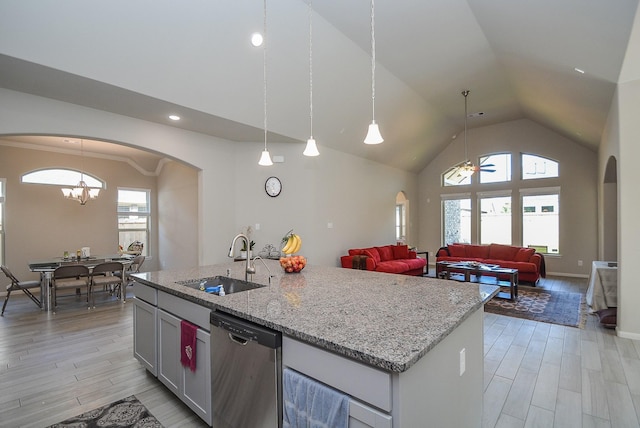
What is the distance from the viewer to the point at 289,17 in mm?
3586

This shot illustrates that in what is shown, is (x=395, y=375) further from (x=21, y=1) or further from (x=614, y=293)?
(x=614, y=293)

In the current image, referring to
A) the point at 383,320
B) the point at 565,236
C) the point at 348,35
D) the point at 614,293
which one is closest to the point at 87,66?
the point at 348,35

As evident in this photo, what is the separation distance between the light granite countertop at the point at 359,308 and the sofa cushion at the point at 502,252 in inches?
223

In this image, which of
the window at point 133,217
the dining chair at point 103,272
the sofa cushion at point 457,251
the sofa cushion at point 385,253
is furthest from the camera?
the window at point 133,217

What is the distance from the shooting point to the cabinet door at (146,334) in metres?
2.52

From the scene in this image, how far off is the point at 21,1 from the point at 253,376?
Answer: 136 inches

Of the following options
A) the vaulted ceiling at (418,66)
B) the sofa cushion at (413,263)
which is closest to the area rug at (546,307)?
the sofa cushion at (413,263)

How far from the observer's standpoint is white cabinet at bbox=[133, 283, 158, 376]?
8.26ft

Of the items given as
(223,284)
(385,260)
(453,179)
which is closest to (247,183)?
(223,284)

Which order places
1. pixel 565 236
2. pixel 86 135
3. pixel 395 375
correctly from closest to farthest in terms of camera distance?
1. pixel 395 375
2. pixel 86 135
3. pixel 565 236

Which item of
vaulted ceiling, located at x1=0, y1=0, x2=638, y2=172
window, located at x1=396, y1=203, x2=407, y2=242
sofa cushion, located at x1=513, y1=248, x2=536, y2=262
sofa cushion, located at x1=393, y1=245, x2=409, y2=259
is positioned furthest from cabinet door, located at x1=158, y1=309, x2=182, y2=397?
window, located at x1=396, y1=203, x2=407, y2=242

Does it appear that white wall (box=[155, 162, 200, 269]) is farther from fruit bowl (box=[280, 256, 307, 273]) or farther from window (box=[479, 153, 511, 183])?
window (box=[479, 153, 511, 183])

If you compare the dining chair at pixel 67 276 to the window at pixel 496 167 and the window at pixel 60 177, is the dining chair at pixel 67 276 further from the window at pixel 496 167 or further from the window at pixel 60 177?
the window at pixel 496 167

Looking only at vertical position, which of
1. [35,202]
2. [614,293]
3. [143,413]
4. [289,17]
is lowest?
[143,413]
